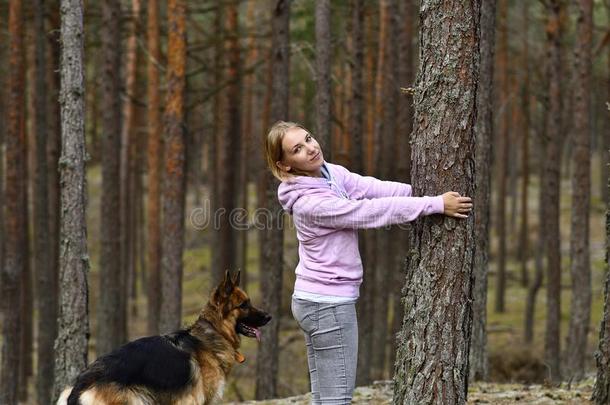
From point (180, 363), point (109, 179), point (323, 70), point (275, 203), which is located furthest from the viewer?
point (109, 179)

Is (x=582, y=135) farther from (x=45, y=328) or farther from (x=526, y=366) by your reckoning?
(x=45, y=328)

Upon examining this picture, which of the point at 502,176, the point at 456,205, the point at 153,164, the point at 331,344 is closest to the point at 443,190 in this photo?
the point at 456,205

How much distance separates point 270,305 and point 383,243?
4.27 m

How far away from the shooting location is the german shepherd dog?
5.71m

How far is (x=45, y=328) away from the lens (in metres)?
15.1

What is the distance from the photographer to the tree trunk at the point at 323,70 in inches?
491

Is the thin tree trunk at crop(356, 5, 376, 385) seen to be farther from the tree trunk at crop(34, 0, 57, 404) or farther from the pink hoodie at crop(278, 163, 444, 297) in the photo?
the pink hoodie at crop(278, 163, 444, 297)

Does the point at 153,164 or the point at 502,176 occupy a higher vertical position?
the point at 502,176

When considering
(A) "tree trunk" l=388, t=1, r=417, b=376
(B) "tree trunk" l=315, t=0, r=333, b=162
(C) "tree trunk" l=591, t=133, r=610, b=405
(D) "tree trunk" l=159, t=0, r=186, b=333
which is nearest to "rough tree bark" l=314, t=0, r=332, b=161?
(B) "tree trunk" l=315, t=0, r=333, b=162

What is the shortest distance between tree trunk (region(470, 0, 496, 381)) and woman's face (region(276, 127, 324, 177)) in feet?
15.4

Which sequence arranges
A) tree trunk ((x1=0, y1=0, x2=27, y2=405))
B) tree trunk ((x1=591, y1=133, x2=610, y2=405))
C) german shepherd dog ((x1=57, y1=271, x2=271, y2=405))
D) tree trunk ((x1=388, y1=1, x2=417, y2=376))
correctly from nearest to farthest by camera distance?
german shepherd dog ((x1=57, y1=271, x2=271, y2=405))
tree trunk ((x1=591, y1=133, x2=610, y2=405))
tree trunk ((x1=0, y1=0, x2=27, y2=405))
tree trunk ((x1=388, y1=1, x2=417, y2=376))

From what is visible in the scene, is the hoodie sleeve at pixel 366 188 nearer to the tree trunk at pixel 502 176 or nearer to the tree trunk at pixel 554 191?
the tree trunk at pixel 554 191

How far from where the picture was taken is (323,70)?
1255 cm

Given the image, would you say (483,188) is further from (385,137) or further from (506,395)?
(385,137)
